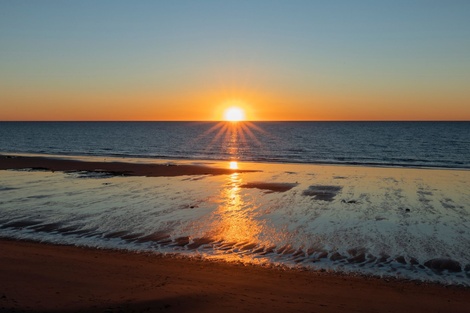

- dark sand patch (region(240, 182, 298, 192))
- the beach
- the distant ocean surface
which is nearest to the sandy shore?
the beach

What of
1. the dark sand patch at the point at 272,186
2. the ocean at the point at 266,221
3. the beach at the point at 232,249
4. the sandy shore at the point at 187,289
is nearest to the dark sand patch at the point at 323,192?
the ocean at the point at 266,221

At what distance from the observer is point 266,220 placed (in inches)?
715

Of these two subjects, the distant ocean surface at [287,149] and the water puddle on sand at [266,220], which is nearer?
the water puddle on sand at [266,220]

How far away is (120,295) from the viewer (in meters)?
9.67

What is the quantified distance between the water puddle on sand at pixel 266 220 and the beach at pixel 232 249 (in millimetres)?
69

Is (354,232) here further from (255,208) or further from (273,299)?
(273,299)

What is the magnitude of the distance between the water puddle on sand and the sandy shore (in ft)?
3.63

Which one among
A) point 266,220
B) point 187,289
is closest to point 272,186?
point 266,220

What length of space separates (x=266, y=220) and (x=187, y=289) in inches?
329

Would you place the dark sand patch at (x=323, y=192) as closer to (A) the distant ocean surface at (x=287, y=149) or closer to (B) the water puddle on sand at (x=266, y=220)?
(B) the water puddle on sand at (x=266, y=220)

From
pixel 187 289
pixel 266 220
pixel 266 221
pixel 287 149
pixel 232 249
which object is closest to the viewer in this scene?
pixel 187 289

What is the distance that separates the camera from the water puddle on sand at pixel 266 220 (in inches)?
527

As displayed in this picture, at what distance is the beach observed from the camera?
9.70 metres

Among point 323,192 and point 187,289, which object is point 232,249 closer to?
point 187,289
